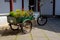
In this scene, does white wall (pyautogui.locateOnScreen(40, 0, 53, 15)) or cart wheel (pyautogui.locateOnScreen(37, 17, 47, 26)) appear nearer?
cart wheel (pyautogui.locateOnScreen(37, 17, 47, 26))

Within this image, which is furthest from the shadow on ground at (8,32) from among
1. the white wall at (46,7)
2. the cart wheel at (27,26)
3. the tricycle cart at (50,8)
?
the white wall at (46,7)

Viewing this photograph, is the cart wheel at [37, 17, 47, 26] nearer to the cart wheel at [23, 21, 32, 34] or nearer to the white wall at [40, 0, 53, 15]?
the cart wheel at [23, 21, 32, 34]

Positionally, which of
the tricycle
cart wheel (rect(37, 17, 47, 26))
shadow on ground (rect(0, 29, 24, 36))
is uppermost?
the tricycle

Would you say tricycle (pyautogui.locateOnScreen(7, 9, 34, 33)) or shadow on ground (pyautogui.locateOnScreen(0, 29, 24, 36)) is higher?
tricycle (pyautogui.locateOnScreen(7, 9, 34, 33))

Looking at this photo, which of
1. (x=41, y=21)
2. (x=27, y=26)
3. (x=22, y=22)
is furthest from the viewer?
(x=41, y=21)

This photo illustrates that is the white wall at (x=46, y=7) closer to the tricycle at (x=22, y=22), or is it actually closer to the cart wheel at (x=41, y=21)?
the cart wheel at (x=41, y=21)

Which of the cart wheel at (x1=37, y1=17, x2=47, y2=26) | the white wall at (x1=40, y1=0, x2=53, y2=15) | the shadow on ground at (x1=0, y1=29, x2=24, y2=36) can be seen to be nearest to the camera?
the shadow on ground at (x1=0, y1=29, x2=24, y2=36)

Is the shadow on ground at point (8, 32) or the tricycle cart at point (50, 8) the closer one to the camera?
the shadow on ground at point (8, 32)

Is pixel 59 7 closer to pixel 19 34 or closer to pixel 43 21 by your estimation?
pixel 43 21

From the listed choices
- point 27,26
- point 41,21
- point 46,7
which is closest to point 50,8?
point 46,7

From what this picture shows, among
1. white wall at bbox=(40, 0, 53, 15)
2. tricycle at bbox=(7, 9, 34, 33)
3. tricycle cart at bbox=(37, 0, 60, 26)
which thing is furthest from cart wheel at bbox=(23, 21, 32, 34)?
white wall at bbox=(40, 0, 53, 15)

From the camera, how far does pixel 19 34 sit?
418 inches

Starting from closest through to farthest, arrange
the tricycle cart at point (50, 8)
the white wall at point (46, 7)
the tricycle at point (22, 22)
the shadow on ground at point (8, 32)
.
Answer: the tricycle at point (22, 22), the shadow on ground at point (8, 32), the tricycle cart at point (50, 8), the white wall at point (46, 7)

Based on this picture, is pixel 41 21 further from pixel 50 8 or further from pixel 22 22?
pixel 50 8
